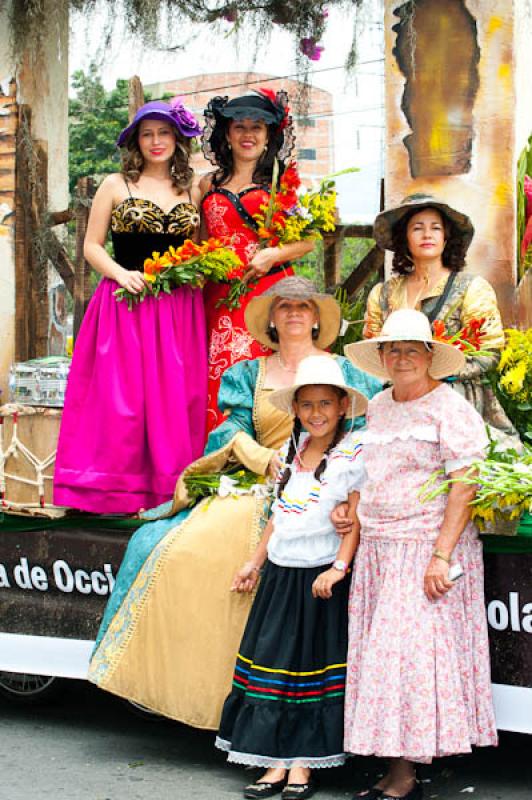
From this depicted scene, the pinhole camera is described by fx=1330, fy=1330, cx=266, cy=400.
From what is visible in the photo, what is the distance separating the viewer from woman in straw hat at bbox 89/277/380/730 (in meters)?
5.19

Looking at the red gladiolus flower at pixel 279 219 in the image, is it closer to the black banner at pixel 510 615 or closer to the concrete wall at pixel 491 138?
the concrete wall at pixel 491 138

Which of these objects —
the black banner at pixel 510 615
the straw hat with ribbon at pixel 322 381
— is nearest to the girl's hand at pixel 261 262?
the straw hat with ribbon at pixel 322 381

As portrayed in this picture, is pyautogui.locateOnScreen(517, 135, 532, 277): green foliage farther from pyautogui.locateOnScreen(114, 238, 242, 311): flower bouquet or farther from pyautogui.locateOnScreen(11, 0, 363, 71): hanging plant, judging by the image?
pyautogui.locateOnScreen(114, 238, 242, 311): flower bouquet

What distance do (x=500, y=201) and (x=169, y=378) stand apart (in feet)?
6.01

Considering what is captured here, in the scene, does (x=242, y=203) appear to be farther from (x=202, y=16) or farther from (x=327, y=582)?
(x=327, y=582)

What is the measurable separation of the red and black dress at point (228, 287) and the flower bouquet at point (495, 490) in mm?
1722

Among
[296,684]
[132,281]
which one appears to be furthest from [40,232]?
[296,684]

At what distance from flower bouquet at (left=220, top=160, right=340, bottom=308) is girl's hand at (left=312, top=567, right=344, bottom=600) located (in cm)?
179

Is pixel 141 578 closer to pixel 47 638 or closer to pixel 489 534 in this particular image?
pixel 47 638

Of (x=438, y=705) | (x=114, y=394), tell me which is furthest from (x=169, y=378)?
(x=438, y=705)

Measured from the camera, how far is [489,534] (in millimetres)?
4871

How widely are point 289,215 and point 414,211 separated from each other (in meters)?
0.70

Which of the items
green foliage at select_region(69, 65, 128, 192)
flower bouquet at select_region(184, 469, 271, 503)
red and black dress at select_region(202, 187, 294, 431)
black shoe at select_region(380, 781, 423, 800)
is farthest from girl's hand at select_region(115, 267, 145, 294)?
green foliage at select_region(69, 65, 128, 192)

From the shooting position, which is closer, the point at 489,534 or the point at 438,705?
the point at 438,705
